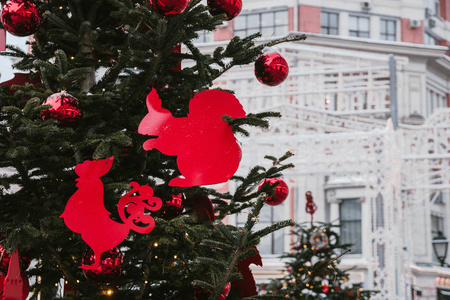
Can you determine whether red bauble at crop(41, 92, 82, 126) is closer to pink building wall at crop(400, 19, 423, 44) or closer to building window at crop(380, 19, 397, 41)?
building window at crop(380, 19, 397, 41)

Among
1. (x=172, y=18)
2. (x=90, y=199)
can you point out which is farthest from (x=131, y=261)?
(x=172, y=18)

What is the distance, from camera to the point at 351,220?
1859 centimetres

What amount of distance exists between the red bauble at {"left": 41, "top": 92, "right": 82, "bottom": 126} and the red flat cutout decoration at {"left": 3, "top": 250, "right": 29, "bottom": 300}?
599 mm

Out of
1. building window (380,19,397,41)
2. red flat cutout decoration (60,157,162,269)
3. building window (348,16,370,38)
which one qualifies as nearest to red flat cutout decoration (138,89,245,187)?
red flat cutout decoration (60,157,162,269)

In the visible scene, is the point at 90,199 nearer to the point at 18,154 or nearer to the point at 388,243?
the point at 18,154

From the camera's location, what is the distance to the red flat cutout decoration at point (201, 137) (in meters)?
2.05

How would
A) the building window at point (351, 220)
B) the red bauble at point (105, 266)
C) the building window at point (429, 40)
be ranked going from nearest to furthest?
1. the red bauble at point (105, 266)
2. the building window at point (351, 220)
3. the building window at point (429, 40)

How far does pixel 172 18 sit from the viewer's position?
7.53ft

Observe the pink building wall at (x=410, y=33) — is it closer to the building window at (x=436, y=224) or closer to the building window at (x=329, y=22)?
the building window at (x=329, y=22)

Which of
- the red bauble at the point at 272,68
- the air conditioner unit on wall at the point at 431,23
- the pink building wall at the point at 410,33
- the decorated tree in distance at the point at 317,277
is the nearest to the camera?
the red bauble at the point at 272,68

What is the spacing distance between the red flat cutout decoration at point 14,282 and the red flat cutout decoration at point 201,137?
85cm

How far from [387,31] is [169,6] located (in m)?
20.7

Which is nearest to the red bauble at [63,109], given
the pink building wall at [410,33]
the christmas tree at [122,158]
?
the christmas tree at [122,158]

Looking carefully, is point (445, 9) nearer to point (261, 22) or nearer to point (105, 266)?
point (261, 22)
